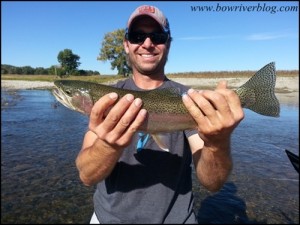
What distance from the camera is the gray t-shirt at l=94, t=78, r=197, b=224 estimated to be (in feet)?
9.98

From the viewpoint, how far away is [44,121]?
1762 centimetres

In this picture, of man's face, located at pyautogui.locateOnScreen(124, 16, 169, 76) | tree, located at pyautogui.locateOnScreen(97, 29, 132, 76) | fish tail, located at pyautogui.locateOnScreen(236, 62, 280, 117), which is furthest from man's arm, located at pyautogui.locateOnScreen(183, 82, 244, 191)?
tree, located at pyautogui.locateOnScreen(97, 29, 132, 76)

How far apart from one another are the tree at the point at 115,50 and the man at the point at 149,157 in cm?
7170

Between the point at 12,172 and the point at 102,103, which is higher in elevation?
the point at 102,103

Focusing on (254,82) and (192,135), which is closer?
(192,135)

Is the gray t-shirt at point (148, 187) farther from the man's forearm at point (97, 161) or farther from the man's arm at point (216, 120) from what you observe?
the man's arm at point (216, 120)

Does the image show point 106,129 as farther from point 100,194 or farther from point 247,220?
point 247,220

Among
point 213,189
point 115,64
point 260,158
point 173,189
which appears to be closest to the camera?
point 173,189

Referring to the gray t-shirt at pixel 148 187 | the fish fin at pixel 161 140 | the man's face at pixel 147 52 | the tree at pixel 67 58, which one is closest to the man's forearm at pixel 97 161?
the gray t-shirt at pixel 148 187

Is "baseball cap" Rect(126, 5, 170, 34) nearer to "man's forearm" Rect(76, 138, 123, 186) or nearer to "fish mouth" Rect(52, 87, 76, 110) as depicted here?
"fish mouth" Rect(52, 87, 76, 110)

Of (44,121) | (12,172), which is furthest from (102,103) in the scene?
(44,121)

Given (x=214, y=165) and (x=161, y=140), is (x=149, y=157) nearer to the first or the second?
(x=161, y=140)

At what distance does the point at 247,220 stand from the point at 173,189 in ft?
14.6

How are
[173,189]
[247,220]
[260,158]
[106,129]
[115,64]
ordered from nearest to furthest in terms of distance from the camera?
[106,129], [173,189], [247,220], [260,158], [115,64]
